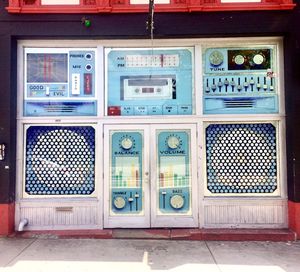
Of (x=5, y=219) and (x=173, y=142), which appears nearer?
(x=5, y=219)

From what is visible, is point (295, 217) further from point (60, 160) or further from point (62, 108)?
point (62, 108)

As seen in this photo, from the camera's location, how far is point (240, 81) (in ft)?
22.1

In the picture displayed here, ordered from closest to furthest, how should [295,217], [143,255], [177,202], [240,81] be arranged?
[143,255] < [295,217] < [177,202] < [240,81]

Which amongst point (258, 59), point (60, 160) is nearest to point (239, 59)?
point (258, 59)

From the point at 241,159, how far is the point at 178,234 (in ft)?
5.67

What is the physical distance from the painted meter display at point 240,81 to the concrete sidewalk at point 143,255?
2367mm

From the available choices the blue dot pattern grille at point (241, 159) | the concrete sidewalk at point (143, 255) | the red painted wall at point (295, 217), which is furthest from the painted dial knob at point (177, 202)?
the red painted wall at point (295, 217)

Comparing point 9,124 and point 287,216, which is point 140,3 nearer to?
point 9,124

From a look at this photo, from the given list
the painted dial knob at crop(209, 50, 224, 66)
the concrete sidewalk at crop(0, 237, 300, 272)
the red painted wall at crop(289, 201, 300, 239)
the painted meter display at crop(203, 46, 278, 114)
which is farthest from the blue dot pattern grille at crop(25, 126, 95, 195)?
the red painted wall at crop(289, 201, 300, 239)

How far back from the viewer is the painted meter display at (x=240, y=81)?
6695mm

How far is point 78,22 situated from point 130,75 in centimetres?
129

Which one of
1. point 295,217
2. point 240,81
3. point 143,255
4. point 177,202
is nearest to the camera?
point 143,255

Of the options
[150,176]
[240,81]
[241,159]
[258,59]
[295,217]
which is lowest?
[295,217]

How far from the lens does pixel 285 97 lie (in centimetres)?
661
